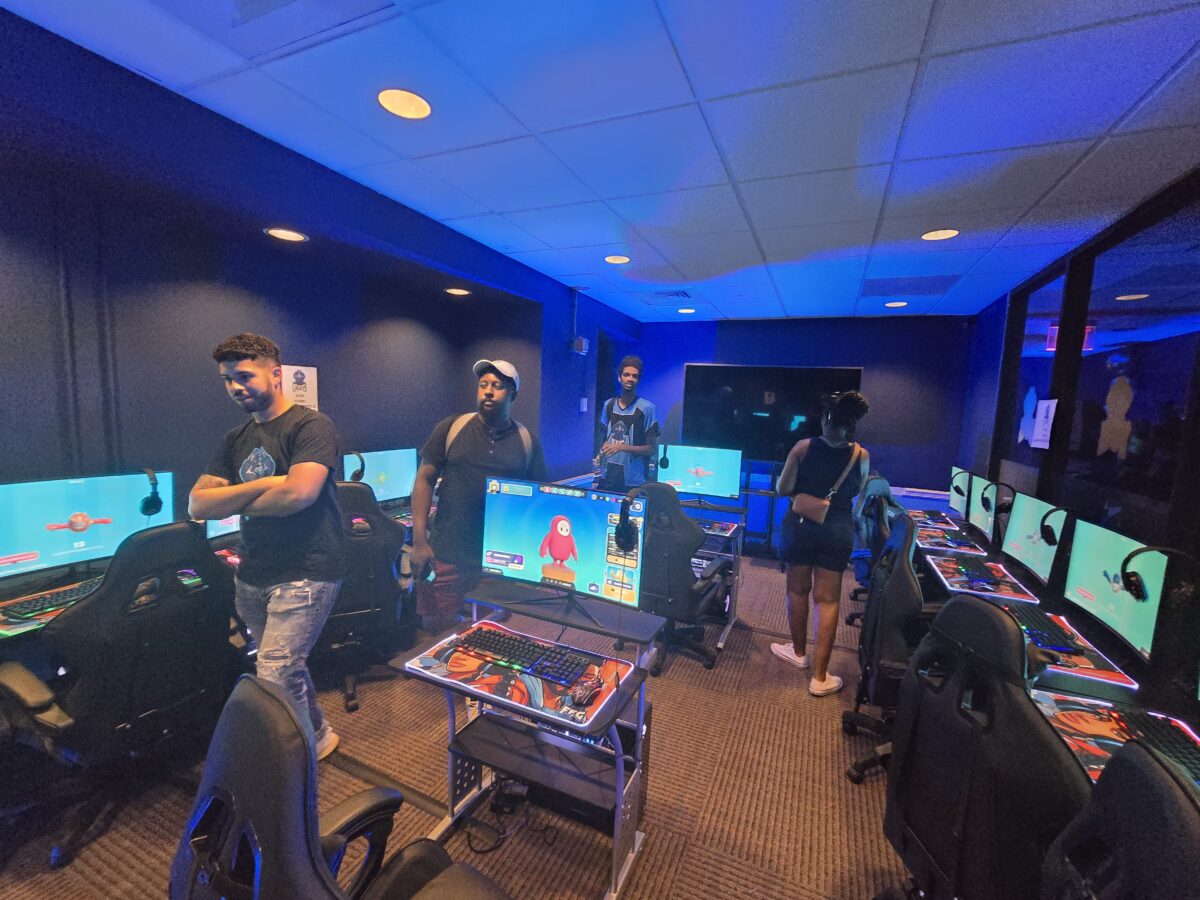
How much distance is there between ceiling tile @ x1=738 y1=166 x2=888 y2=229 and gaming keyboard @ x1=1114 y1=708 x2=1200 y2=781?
2.12 metres

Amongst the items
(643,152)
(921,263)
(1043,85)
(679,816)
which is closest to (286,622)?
(679,816)

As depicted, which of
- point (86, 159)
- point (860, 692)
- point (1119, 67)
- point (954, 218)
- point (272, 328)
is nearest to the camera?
point (1119, 67)

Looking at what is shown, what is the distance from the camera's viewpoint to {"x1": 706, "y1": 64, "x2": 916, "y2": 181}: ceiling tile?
149 centimetres

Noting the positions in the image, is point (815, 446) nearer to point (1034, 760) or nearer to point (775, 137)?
point (775, 137)

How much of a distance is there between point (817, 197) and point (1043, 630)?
7.09 feet

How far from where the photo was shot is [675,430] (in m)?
6.31

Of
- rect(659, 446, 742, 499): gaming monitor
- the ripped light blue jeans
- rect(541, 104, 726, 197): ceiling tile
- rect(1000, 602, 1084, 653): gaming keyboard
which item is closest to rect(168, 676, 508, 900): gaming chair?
the ripped light blue jeans

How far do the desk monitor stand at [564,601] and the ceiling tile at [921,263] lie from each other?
302cm

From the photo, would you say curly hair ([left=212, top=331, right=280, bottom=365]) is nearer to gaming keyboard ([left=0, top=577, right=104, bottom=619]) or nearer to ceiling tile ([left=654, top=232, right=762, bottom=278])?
gaming keyboard ([left=0, top=577, right=104, bottom=619])

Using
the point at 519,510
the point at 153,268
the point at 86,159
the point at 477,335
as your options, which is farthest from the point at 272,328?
the point at 519,510

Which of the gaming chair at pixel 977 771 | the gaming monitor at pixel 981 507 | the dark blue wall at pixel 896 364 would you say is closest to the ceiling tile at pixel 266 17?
the gaming chair at pixel 977 771

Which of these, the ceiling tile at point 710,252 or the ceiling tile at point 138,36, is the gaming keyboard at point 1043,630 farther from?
the ceiling tile at point 138,36

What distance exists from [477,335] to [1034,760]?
14.4 ft

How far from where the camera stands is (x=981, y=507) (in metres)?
3.34
